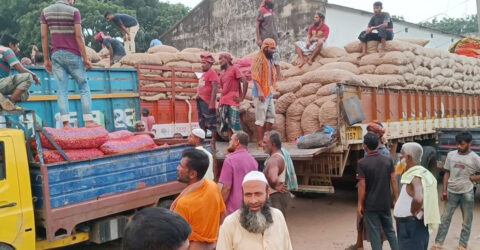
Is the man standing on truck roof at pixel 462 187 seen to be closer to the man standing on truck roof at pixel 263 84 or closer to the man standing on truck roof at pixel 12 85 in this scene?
the man standing on truck roof at pixel 263 84

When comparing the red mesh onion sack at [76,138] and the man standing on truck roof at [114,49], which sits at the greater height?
the man standing on truck roof at [114,49]

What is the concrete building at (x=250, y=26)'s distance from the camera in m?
18.1

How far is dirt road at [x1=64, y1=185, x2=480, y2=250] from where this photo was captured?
5469 millimetres

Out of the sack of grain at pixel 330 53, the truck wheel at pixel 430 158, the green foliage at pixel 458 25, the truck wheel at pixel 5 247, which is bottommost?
the truck wheel at pixel 430 158

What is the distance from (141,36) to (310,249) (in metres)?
19.2

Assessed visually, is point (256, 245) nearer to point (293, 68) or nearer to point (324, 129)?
point (324, 129)

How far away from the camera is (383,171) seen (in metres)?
4.27

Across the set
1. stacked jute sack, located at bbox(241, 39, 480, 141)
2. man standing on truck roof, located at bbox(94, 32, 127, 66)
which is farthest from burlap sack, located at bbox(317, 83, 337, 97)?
man standing on truck roof, located at bbox(94, 32, 127, 66)

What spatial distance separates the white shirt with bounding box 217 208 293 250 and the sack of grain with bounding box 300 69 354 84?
15.8ft

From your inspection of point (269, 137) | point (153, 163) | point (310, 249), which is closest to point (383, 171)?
point (269, 137)

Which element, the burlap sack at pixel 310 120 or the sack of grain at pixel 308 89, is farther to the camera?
the sack of grain at pixel 308 89

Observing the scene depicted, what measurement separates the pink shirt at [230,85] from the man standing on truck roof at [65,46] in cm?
180

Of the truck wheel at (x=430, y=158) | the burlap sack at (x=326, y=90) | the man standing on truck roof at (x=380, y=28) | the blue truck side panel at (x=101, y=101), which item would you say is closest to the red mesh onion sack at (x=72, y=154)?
the blue truck side panel at (x=101, y=101)

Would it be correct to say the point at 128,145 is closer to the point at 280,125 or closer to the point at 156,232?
the point at 280,125
